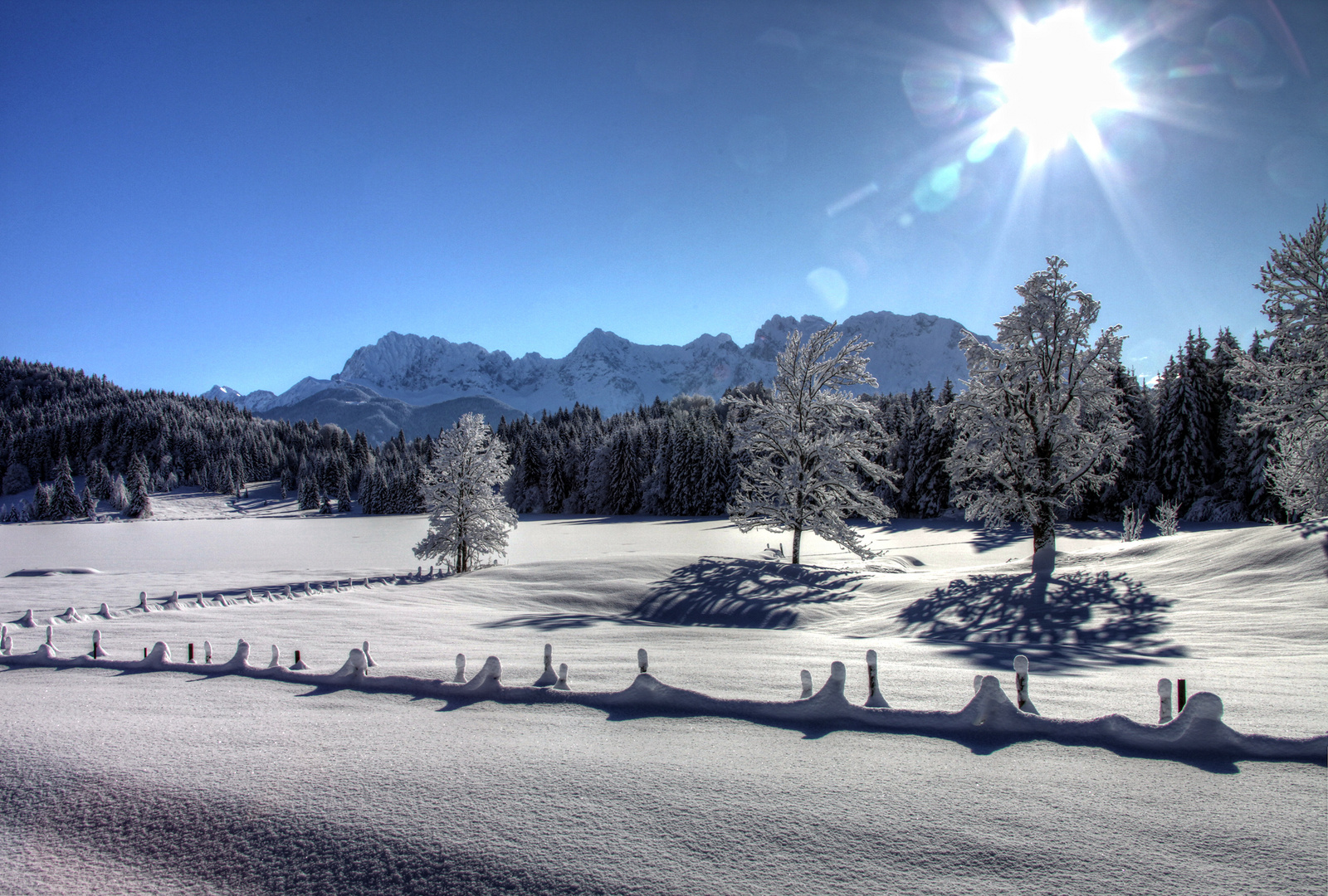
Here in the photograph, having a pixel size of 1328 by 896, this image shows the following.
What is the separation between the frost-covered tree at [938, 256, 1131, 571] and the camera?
67.8 ft

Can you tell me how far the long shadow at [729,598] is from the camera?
17.7 meters

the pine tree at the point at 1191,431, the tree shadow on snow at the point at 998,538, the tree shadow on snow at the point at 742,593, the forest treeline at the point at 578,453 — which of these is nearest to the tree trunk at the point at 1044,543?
the forest treeline at the point at 578,453

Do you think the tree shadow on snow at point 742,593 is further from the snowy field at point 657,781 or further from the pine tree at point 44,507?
the pine tree at point 44,507

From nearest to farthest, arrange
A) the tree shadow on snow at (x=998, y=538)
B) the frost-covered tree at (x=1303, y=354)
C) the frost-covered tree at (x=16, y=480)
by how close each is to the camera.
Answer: the frost-covered tree at (x=1303, y=354) → the tree shadow on snow at (x=998, y=538) → the frost-covered tree at (x=16, y=480)

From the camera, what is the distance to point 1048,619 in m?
15.6

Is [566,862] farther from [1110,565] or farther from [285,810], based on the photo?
[1110,565]

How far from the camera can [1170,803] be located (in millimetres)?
4223

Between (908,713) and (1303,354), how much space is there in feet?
64.6

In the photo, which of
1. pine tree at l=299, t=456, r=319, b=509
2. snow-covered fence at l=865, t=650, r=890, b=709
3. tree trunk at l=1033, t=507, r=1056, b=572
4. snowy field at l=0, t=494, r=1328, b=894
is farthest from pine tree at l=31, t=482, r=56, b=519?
snow-covered fence at l=865, t=650, r=890, b=709

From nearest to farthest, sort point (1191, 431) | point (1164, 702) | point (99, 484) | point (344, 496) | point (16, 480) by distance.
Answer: point (1164, 702), point (1191, 431), point (344, 496), point (99, 484), point (16, 480)

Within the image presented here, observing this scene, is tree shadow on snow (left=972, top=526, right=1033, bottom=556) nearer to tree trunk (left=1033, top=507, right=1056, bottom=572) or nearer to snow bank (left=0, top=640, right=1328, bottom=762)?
tree trunk (left=1033, top=507, right=1056, bottom=572)

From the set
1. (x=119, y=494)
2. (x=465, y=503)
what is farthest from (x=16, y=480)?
(x=465, y=503)

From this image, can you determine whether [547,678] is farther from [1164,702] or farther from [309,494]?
[309,494]

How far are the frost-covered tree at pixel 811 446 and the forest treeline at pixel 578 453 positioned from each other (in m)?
1.61
